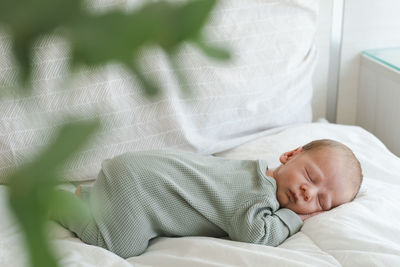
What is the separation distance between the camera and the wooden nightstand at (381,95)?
5.18 ft

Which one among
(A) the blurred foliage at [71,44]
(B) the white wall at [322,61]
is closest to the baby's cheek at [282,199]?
(B) the white wall at [322,61]

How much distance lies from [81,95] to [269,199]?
0.52m

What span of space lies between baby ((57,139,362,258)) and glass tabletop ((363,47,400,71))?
0.60m

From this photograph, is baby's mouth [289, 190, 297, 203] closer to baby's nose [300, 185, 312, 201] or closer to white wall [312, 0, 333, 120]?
baby's nose [300, 185, 312, 201]

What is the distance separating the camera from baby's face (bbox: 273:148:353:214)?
3.53 ft

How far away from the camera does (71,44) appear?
0.56 ft

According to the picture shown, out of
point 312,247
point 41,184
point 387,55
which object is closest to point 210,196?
point 312,247

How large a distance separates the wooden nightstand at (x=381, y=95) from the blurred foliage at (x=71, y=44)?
4.95 feet

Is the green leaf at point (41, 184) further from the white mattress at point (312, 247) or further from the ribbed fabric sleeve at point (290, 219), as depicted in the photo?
the ribbed fabric sleeve at point (290, 219)

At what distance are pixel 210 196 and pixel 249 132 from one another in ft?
1.50

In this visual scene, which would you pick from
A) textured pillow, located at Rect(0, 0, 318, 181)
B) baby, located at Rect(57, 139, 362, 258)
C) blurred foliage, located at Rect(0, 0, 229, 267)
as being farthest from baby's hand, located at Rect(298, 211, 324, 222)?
blurred foliage, located at Rect(0, 0, 229, 267)

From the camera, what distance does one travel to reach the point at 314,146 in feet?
3.81

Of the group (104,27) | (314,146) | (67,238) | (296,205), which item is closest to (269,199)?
(296,205)

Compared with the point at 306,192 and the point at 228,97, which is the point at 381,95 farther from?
the point at 306,192
